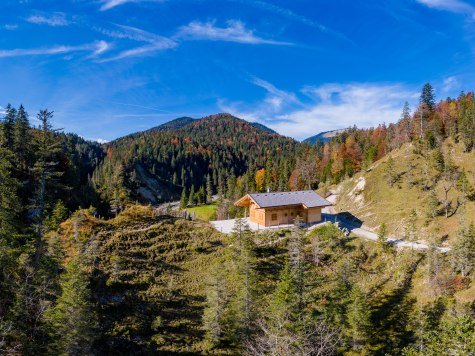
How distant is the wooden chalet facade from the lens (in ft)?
154

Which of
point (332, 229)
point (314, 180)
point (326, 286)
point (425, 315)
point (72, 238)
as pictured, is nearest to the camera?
point (425, 315)

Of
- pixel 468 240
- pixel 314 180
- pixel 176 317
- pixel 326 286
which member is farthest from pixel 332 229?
pixel 314 180

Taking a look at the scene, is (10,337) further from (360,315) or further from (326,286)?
(326,286)

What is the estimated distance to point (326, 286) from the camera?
3459cm

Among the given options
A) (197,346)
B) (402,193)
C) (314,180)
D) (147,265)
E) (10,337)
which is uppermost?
(314,180)

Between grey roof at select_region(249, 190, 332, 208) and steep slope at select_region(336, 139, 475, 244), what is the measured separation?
12.0m

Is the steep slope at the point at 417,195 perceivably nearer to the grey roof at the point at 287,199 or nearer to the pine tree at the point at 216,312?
the grey roof at the point at 287,199

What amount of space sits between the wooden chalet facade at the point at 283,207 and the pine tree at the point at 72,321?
28074mm

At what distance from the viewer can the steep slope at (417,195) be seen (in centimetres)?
4512

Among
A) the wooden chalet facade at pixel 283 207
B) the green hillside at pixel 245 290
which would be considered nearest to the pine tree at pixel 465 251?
the green hillside at pixel 245 290

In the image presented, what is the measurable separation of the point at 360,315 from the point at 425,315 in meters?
6.77

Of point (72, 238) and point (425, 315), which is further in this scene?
point (72, 238)

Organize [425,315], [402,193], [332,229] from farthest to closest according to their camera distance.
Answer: [402,193] < [332,229] < [425,315]

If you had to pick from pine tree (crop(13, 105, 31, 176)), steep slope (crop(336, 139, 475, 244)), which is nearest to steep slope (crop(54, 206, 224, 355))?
steep slope (crop(336, 139, 475, 244))
